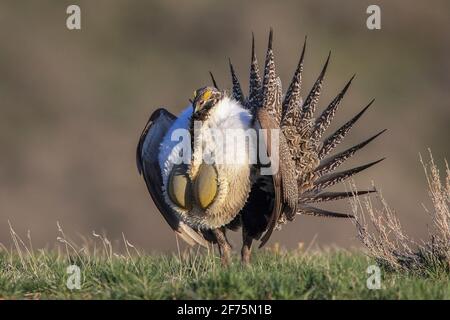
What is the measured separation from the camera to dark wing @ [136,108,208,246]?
642 centimetres

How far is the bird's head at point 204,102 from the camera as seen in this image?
19.1 ft

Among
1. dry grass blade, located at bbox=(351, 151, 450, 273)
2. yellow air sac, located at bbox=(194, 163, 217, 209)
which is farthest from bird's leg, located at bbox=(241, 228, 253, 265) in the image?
dry grass blade, located at bbox=(351, 151, 450, 273)

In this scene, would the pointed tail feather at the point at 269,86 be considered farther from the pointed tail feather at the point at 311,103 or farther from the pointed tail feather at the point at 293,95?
the pointed tail feather at the point at 311,103

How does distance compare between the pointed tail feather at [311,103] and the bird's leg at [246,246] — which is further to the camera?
the pointed tail feather at [311,103]

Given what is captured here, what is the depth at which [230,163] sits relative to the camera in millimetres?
5875

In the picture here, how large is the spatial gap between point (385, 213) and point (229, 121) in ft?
3.82

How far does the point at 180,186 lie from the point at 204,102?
531 millimetres

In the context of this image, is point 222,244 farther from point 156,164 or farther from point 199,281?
Result: point 199,281

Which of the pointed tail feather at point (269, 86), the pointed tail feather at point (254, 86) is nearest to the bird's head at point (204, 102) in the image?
the pointed tail feather at point (269, 86)

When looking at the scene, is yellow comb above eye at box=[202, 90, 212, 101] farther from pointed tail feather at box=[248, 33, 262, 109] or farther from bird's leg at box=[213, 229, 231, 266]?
bird's leg at box=[213, 229, 231, 266]

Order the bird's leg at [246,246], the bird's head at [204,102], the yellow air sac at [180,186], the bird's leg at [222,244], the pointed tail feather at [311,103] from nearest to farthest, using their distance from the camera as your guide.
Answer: the bird's head at [204,102] → the yellow air sac at [180,186] → the bird's leg at [222,244] → the bird's leg at [246,246] → the pointed tail feather at [311,103]

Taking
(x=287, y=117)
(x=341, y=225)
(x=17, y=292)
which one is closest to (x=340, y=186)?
(x=341, y=225)

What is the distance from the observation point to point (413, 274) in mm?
5816
